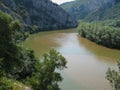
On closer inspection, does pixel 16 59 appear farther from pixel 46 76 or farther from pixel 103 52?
pixel 103 52

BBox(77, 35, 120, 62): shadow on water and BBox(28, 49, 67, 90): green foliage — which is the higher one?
BBox(28, 49, 67, 90): green foliage

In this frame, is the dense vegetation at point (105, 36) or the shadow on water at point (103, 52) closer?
the shadow on water at point (103, 52)

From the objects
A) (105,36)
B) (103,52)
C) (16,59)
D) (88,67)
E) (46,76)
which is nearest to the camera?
(16,59)

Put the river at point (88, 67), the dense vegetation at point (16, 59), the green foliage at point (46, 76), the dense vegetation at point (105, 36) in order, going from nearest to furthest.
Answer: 1. the dense vegetation at point (16, 59)
2. the green foliage at point (46, 76)
3. the river at point (88, 67)
4. the dense vegetation at point (105, 36)

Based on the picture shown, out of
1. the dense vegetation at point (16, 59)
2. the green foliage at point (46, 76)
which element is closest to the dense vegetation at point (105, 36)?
the green foliage at point (46, 76)

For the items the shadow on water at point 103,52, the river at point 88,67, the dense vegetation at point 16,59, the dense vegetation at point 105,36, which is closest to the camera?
the dense vegetation at point 16,59

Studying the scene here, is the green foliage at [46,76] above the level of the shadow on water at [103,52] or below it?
above

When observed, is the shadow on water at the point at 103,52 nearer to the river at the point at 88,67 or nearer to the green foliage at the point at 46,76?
the river at the point at 88,67

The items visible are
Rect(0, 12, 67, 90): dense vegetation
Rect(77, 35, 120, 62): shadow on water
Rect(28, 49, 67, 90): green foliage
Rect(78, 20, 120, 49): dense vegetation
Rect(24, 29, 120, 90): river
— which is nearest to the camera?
Rect(0, 12, 67, 90): dense vegetation

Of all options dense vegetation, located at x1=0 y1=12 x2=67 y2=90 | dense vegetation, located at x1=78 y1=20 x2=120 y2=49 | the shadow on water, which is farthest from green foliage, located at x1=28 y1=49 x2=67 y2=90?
dense vegetation, located at x1=78 y1=20 x2=120 y2=49

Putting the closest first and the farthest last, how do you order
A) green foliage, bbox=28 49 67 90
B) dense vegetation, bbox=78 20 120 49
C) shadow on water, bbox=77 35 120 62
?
green foliage, bbox=28 49 67 90
shadow on water, bbox=77 35 120 62
dense vegetation, bbox=78 20 120 49

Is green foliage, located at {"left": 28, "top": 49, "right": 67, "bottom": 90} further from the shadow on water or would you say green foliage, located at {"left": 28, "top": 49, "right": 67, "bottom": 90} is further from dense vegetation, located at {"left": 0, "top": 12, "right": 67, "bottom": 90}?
the shadow on water

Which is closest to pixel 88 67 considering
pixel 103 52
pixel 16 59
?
pixel 103 52

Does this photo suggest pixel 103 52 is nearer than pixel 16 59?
No
